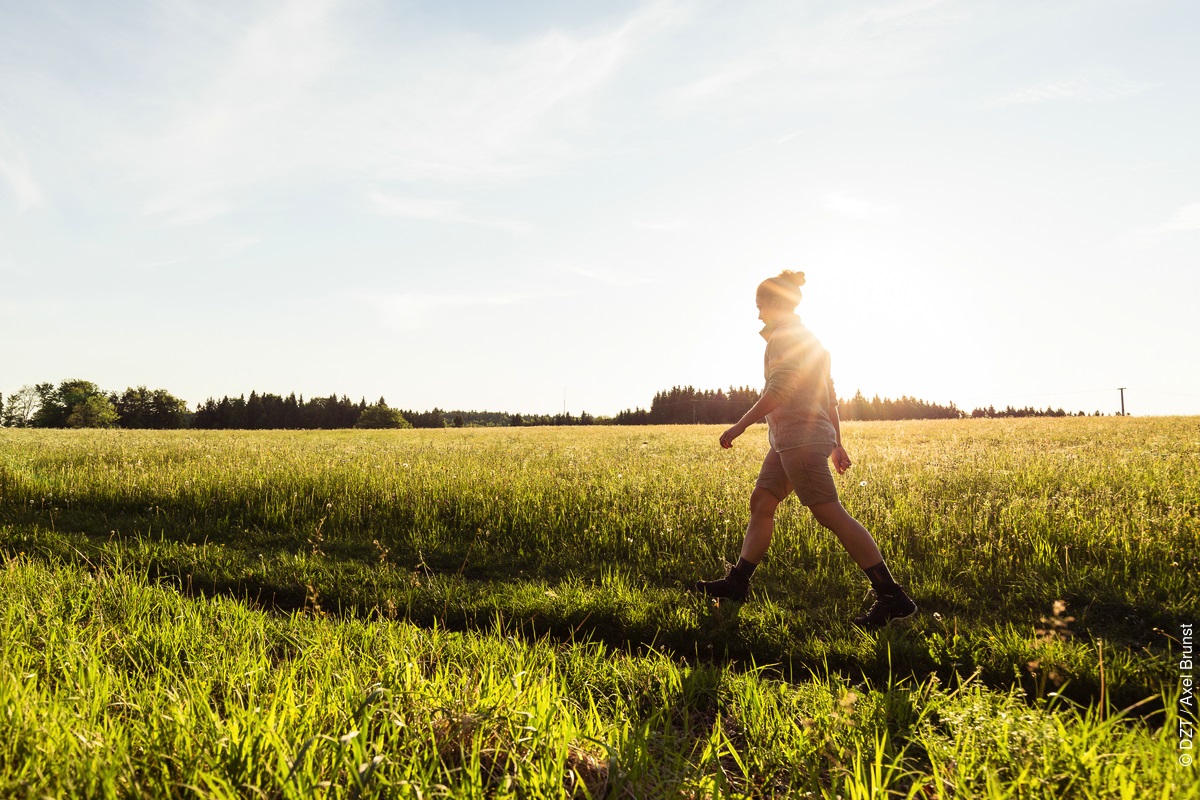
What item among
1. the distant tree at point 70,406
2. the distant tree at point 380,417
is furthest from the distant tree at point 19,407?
the distant tree at point 380,417

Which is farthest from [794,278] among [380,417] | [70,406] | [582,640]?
[70,406]

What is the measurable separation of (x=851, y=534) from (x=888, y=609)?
0.61 metres

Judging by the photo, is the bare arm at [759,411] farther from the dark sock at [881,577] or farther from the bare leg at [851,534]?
the dark sock at [881,577]

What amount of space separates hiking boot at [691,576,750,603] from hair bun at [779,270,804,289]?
2.50 metres

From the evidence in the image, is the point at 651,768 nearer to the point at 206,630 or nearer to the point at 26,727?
the point at 26,727

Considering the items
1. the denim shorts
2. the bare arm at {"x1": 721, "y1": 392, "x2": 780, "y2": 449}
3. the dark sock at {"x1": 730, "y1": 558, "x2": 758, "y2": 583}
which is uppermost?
the bare arm at {"x1": 721, "y1": 392, "x2": 780, "y2": 449}

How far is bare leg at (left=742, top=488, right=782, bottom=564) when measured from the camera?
16.3 feet

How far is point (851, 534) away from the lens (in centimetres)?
446

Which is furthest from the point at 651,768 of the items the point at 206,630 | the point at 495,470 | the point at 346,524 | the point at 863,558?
the point at 495,470

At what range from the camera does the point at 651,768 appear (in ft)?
7.99

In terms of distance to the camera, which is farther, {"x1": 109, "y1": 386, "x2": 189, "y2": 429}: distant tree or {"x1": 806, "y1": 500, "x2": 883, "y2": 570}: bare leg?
{"x1": 109, "y1": 386, "x2": 189, "y2": 429}: distant tree

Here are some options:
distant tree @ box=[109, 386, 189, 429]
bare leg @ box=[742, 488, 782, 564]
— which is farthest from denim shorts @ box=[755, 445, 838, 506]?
distant tree @ box=[109, 386, 189, 429]

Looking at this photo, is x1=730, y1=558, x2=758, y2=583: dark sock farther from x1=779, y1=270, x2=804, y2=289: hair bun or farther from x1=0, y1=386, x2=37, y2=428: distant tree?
x1=0, y1=386, x2=37, y2=428: distant tree

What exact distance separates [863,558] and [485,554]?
3853 mm
